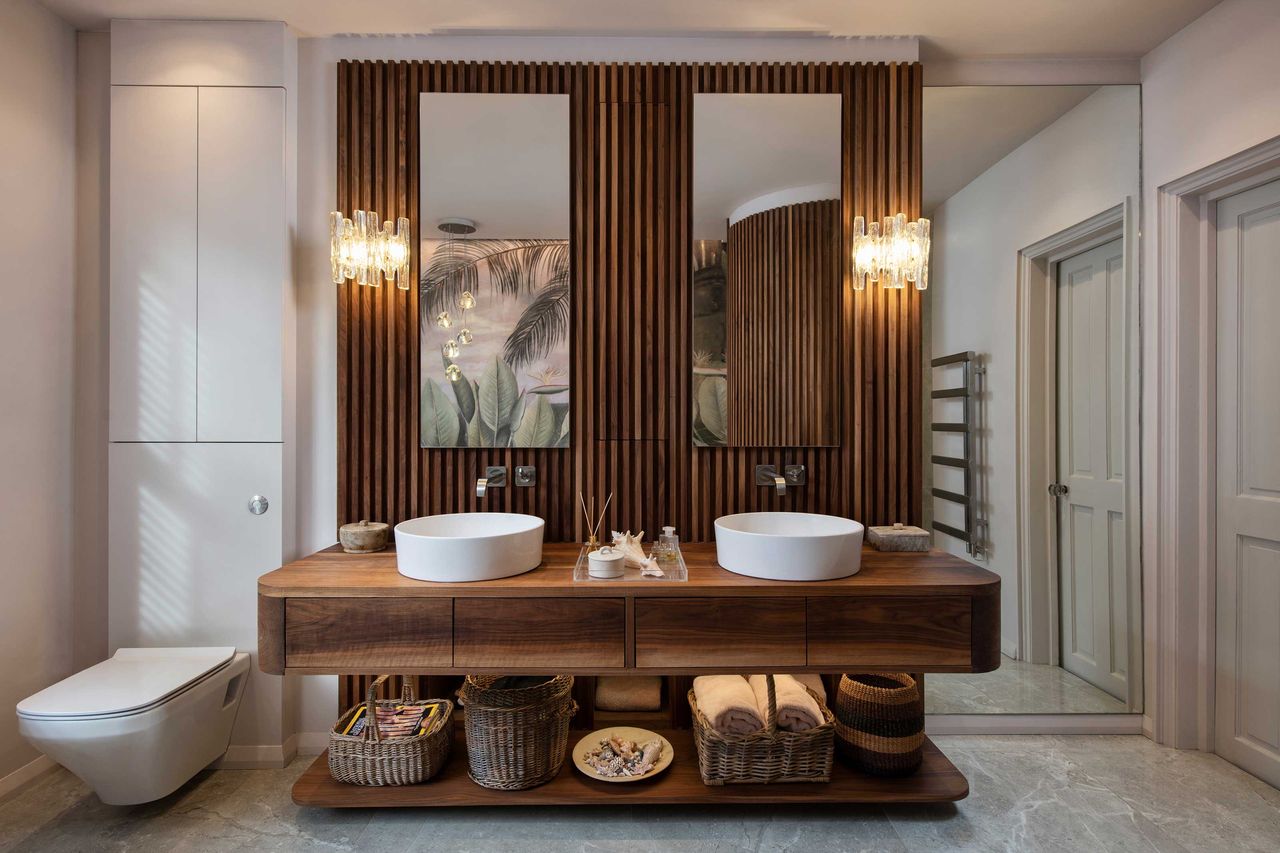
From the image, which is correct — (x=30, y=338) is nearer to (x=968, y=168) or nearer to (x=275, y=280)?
(x=275, y=280)

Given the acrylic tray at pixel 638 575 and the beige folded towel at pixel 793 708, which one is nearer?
the acrylic tray at pixel 638 575

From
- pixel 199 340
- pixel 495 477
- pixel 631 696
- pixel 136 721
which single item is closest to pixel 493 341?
pixel 495 477

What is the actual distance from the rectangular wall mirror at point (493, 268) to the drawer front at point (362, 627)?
2.33 ft

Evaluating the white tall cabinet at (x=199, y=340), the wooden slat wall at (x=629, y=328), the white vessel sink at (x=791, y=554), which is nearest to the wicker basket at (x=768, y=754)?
the white vessel sink at (x=791, y=554)

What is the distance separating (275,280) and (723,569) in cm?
195

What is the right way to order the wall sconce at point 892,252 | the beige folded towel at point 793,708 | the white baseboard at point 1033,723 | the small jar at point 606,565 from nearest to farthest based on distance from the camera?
the small jar at point 606,565
the beige folded towel at point 793,708
the wall sconce at point 892,252
the white baseboard at point 1033,723

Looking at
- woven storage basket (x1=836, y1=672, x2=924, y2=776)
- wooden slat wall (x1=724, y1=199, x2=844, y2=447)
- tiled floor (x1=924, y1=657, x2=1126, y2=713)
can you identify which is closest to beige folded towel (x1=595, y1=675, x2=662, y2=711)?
woven storage basket (x1=836, y1=672, x2=924, y2=776)

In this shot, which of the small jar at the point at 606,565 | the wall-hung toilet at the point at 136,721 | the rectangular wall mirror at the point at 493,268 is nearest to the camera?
the wall-hung toilet at the point at 136,721

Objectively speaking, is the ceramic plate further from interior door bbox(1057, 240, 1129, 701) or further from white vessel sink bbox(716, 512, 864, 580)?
interior door bbox(1057, 240, 1129, 701)

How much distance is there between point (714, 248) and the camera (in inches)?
94.7

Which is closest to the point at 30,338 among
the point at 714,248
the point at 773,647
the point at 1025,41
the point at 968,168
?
the point at 714,248

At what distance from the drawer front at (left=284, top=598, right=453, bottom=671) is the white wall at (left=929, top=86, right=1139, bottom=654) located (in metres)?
2.00

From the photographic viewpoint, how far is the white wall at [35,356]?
2186 mm

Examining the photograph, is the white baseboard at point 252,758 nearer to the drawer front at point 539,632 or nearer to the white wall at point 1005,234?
the drawer front at point 539,632
